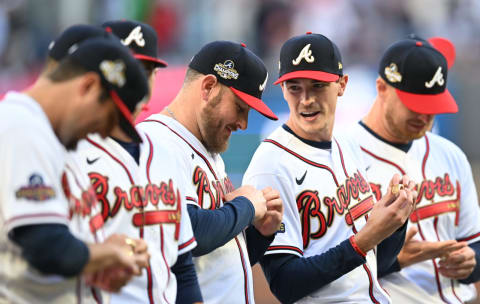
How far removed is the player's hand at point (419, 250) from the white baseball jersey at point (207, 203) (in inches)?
42.6

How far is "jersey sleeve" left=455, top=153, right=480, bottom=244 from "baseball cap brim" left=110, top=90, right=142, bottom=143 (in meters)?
2.51

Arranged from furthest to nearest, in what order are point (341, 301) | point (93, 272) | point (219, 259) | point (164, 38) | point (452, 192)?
point (164, 38) < point (452, 192) < point (341, 301) < point (219, 259) < point (93, 272)

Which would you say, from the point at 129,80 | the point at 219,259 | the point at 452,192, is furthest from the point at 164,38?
the point at 129,80

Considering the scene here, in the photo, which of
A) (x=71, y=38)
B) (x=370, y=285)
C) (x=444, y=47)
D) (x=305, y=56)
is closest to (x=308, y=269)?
(x=370, y=285)

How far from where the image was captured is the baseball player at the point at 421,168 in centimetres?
438

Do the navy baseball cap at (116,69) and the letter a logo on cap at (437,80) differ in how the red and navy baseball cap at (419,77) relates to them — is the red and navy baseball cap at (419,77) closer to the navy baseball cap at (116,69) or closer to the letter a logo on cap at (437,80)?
the letter a logo on cap at (437,80)

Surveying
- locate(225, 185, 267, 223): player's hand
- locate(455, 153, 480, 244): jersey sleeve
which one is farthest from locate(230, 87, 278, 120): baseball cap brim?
locate(455, 153, 480, 244): jersey sleeve

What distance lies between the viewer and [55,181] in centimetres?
234

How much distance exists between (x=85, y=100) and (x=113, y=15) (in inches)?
398

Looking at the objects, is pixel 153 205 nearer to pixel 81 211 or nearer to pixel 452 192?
pixel 81 211

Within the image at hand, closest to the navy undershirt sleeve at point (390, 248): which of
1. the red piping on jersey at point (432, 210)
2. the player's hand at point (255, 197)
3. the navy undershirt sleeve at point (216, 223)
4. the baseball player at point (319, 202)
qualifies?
the baseball player at point (319, 202)

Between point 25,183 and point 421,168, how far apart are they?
280cm

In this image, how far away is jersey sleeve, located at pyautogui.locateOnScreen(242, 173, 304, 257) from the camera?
3719mm

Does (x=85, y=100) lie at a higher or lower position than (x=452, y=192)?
higher
